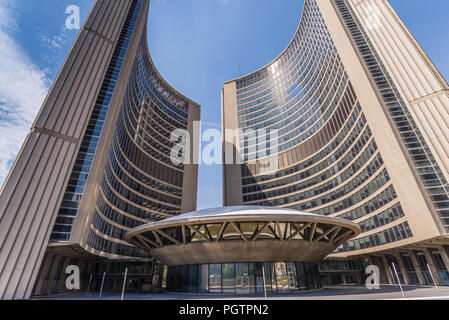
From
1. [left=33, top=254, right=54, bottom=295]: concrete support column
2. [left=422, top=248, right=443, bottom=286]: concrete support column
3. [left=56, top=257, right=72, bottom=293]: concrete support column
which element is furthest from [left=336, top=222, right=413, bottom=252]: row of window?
[left=56, top=257, right=72, bottom=293]: concrete support column

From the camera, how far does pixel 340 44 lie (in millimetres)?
57156

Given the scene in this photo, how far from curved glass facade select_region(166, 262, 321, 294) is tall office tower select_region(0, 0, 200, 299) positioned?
17894mm

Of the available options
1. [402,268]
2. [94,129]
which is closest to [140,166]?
[94,129]

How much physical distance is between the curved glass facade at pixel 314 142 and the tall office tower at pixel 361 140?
0.32m

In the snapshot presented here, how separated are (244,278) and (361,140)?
41376 mm

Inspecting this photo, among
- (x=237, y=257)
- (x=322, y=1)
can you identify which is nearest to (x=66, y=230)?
(x=237, y=257)

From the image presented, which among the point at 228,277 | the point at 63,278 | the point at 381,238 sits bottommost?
the point at 228,277

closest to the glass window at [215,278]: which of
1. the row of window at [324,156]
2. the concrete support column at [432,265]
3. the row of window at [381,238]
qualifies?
the row of window at [381,238]

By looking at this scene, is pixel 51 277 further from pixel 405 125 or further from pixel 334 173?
pixel 405 125

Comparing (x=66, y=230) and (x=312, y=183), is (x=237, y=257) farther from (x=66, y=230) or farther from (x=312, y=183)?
(x=312, y=183)

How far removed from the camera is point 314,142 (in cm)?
7025

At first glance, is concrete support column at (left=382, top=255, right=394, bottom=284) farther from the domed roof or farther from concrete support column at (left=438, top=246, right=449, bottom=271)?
the domed roof

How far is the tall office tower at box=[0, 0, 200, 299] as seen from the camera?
2865 cm

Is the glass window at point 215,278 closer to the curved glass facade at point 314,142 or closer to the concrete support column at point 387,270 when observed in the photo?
the curved glass facade at point 314,142
